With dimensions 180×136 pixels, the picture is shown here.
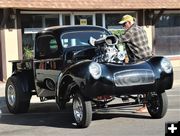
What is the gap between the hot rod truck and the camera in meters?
8.42

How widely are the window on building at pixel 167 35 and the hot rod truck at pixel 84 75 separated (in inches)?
455

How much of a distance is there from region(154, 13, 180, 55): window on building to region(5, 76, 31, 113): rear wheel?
38.4 feet

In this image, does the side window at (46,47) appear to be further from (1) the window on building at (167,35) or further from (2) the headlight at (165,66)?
(1) the window on building at (167,35)

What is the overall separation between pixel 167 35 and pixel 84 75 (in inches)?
566

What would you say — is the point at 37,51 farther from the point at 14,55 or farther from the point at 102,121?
the point at 14,55

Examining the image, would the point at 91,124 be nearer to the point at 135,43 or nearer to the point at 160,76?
the point at 160,76

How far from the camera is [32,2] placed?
17625 mm

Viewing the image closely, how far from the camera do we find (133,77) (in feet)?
28.2

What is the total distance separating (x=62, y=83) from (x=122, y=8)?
1117cm

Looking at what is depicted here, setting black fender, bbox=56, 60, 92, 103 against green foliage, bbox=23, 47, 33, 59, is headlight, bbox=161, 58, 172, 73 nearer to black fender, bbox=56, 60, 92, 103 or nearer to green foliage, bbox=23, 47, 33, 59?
black fender, bbox=56, 60, 92, 103

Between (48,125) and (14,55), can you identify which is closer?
(48,125)

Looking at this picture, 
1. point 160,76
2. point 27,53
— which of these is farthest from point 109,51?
point 27,53

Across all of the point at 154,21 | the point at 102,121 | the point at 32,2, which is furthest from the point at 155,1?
the point at 102,121

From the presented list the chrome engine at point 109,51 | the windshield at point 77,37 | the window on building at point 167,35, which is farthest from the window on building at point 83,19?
the chrome engine at point 109,51
